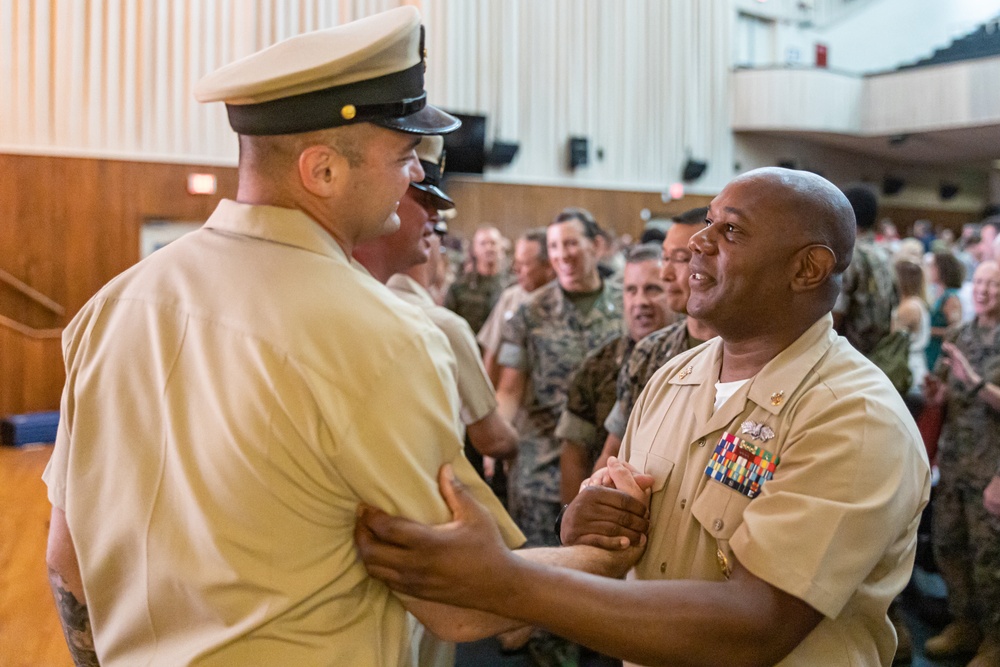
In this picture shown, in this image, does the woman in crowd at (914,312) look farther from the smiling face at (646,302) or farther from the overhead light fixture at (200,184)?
the overhead light fixture at (200,184)

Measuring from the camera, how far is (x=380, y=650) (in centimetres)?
119

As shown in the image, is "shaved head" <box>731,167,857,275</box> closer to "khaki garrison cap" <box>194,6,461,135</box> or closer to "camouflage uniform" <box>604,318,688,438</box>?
"khaki garrison cap" <box>194,6,461,135</box>

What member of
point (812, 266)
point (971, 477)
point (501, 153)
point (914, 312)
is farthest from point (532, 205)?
point (812, 266)

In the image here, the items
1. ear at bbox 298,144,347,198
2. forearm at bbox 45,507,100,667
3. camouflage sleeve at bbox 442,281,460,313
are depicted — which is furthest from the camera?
camouflage sleeve at bbox 442,281,460,313

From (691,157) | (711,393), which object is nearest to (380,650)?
(711,393)

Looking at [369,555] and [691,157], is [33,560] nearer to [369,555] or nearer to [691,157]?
[369,555]

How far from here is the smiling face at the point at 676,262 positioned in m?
2.77

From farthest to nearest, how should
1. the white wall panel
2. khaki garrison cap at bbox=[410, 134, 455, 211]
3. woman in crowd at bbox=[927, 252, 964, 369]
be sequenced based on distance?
the white wall panel < woman in crowd at bbox=[927, 252, 964, 369] < khaki garrison cap at bbox=[410, 134, 455, 211]

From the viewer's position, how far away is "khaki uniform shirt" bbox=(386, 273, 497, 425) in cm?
272

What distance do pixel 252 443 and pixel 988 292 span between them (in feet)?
11.2

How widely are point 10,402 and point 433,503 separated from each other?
25.4 ft

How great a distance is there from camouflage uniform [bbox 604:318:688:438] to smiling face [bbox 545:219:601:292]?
1.25 metres

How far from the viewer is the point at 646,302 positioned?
3.05m

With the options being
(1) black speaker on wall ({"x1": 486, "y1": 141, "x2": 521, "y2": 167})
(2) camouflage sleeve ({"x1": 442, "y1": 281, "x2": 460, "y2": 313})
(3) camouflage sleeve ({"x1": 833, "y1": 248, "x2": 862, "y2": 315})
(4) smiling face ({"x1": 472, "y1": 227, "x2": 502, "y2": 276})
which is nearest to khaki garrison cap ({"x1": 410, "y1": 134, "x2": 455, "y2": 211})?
(3) camouflage sleeve ({"x1": 833, "y1": 248, "x2": 862, "y2": 315})
